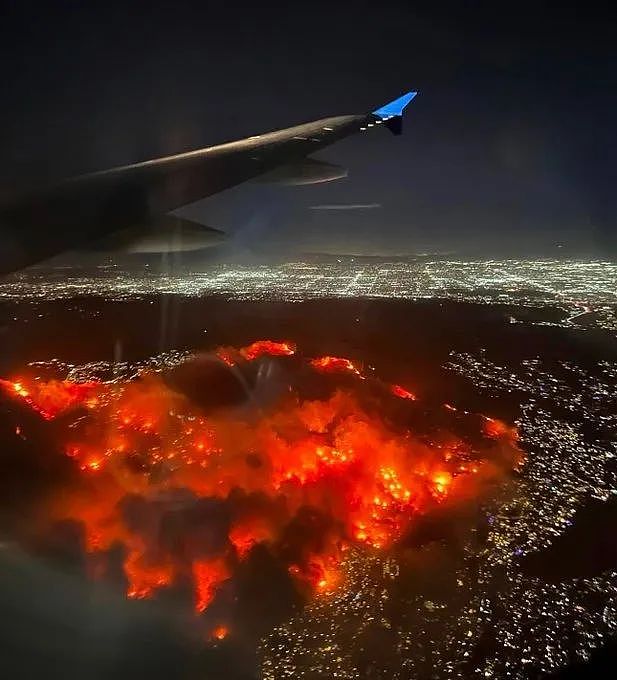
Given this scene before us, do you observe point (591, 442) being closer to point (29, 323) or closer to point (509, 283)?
point (29, 323)

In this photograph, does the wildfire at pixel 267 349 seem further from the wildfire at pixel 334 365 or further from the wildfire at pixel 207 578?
the wildfire at pixel 207 578

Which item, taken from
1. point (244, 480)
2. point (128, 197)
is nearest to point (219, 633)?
point (244, 480)

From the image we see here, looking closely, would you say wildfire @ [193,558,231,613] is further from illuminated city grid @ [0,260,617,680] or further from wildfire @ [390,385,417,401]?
wildfire @ [390,385,417,401]

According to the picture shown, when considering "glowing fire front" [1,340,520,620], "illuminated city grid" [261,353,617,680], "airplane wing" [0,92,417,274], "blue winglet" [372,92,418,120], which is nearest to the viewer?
"airplane wing" [0,92,417,274]

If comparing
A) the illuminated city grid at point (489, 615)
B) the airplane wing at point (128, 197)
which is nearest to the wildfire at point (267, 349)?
the airplane wing at point (128, 197)

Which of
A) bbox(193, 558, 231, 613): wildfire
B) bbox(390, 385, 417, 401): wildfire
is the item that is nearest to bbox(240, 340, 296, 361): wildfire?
bbox(390, 385, 417, 401): wildfire

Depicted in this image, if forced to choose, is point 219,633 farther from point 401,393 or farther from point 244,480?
point 401,393

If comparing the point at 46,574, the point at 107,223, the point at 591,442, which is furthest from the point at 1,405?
the point at 591,442
